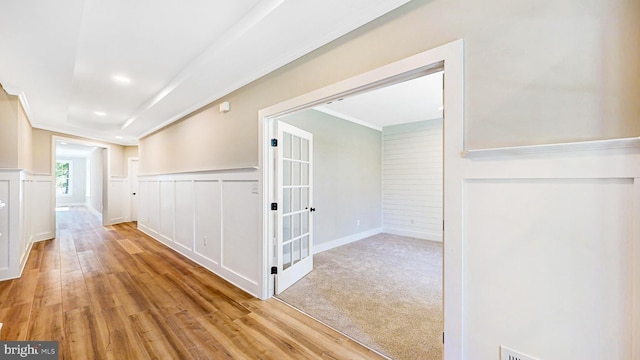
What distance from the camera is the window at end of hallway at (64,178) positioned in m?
11.8

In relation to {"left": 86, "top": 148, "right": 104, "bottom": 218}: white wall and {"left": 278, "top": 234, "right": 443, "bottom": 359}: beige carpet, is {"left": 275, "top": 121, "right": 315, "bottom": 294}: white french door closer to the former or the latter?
Result: {"left": 278, "top": 234, "right": 443, "bottom": 359}: beige carpet

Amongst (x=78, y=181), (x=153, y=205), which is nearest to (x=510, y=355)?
(x=153, y=205)

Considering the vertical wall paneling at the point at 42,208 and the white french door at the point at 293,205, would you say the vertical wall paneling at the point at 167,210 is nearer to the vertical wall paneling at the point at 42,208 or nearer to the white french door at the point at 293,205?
the vertical wall paneling at the point at 42,208

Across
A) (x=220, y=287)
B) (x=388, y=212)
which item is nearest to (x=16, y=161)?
(x=220, y=287)

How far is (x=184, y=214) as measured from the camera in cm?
419

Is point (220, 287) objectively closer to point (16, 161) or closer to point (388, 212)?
point (16, 161)

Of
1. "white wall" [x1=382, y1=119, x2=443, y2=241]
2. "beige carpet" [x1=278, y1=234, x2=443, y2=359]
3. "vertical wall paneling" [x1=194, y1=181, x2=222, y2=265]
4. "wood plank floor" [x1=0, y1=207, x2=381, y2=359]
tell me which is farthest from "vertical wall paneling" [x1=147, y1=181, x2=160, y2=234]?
"white wall" [x1=382, y1=119, x2=443, y2=241]

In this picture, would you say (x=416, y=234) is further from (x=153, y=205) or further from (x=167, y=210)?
(x=153, y=205)

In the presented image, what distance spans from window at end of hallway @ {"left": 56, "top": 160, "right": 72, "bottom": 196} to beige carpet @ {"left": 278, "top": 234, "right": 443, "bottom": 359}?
1410 centimetres

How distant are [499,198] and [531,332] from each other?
628mm

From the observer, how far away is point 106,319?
7.39 feet

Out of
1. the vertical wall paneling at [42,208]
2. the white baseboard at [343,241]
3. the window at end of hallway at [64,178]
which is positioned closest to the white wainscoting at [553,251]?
the white baseboard at [343,241]

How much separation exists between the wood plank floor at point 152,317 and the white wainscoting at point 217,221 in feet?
0.63

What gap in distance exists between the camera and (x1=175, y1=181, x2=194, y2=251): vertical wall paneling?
4.00 m
